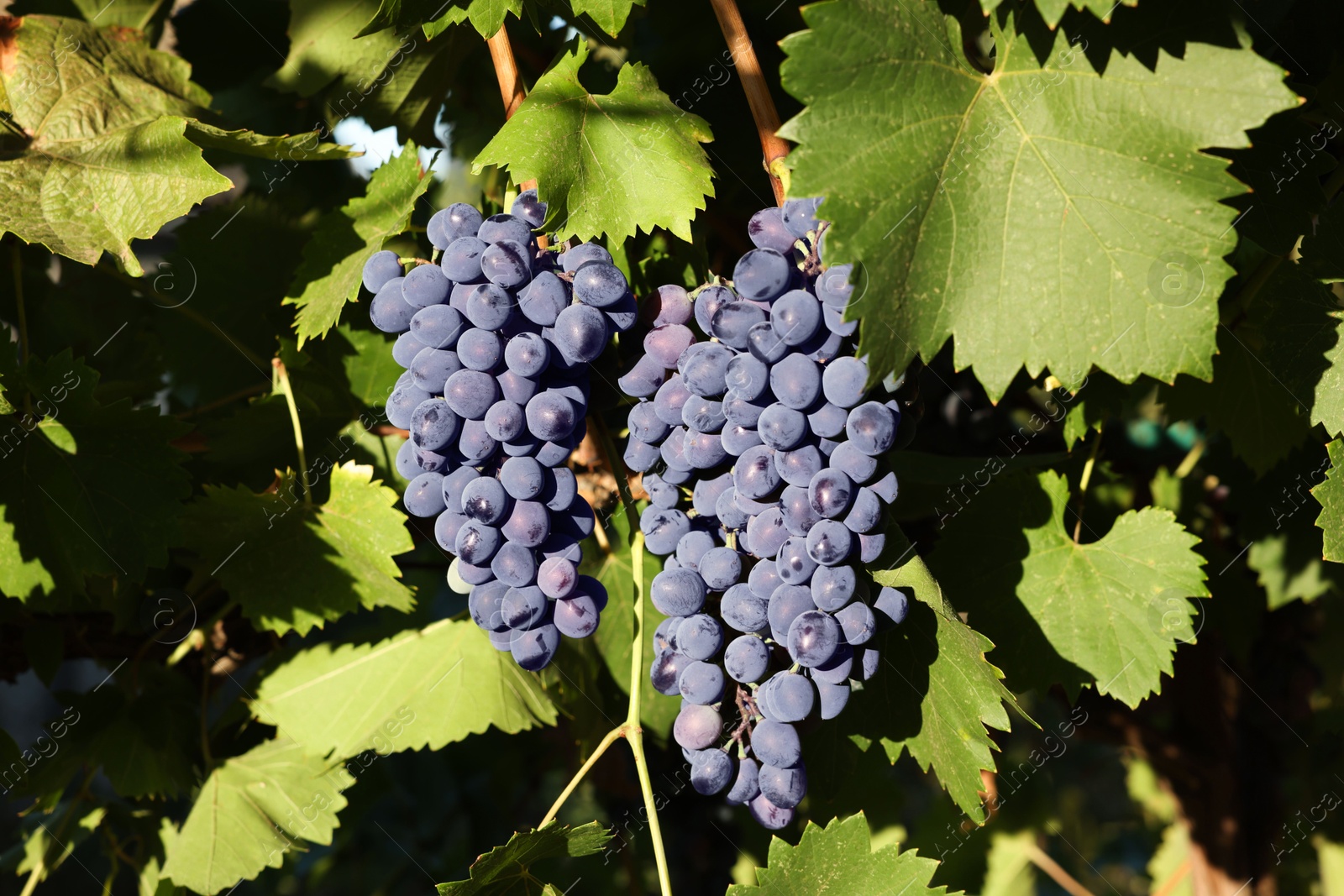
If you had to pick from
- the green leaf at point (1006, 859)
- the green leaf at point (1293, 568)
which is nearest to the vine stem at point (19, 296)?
the green leaf at point (1293, 568)

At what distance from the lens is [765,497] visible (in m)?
0.89

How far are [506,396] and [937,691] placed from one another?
1.80 feet

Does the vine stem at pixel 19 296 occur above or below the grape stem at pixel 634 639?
above

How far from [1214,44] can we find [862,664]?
25.4 inches

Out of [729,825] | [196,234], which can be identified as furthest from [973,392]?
[196,234]

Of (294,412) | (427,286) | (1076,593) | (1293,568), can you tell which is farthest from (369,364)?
(1293,568)

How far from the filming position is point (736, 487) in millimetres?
892

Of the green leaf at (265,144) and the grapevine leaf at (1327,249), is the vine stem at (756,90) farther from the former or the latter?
the grapevine leaf at (1327,249)

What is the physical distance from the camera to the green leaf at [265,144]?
1021mm

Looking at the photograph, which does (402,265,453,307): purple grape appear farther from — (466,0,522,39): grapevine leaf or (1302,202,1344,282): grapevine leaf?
(1302,202,1344,282): grapevine leaf

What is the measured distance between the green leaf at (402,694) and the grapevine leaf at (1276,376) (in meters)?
0.99

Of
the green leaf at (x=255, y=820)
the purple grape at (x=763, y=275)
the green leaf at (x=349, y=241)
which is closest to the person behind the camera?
the purple grape at (x=763, y=275)

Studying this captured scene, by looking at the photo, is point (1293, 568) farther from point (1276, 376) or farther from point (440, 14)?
point (440, 14)

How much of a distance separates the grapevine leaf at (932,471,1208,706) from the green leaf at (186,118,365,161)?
889mm
